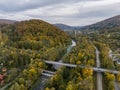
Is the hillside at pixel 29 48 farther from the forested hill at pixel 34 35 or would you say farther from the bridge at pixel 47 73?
the bridge at pixel 47 73

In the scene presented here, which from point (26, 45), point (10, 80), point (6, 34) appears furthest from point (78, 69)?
point (6, 34)

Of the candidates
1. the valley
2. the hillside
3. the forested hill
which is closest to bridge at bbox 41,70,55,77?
the valley

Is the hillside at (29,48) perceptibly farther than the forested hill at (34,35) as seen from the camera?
No

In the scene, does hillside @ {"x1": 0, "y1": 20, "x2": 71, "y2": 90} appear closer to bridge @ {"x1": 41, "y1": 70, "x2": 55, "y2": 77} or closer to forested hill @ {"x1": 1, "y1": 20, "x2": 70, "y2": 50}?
forested hill @ {"x1": 1, "y1": 20, "x2": 70, "y2": 50}

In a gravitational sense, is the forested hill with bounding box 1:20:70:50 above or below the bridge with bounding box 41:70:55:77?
above

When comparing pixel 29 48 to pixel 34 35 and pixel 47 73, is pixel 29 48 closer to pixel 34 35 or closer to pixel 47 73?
pixel 34 35

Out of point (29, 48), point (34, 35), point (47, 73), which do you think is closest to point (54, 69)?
point (47, 73)

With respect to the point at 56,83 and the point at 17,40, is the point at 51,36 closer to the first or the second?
the point at 17,40

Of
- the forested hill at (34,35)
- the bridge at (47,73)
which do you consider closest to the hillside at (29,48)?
the forested hill at (34,35)

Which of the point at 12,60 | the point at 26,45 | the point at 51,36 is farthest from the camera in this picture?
the point at 51,36

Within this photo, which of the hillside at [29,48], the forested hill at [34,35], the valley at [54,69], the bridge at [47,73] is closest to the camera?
the valley at [54,69]

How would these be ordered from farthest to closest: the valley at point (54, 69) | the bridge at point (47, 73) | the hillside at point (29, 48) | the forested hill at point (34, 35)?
the forested hill at point (34, 35) → the bridge at point (47, 73) → the hillside at point (29, 48) → the valley at point (54, 69)
